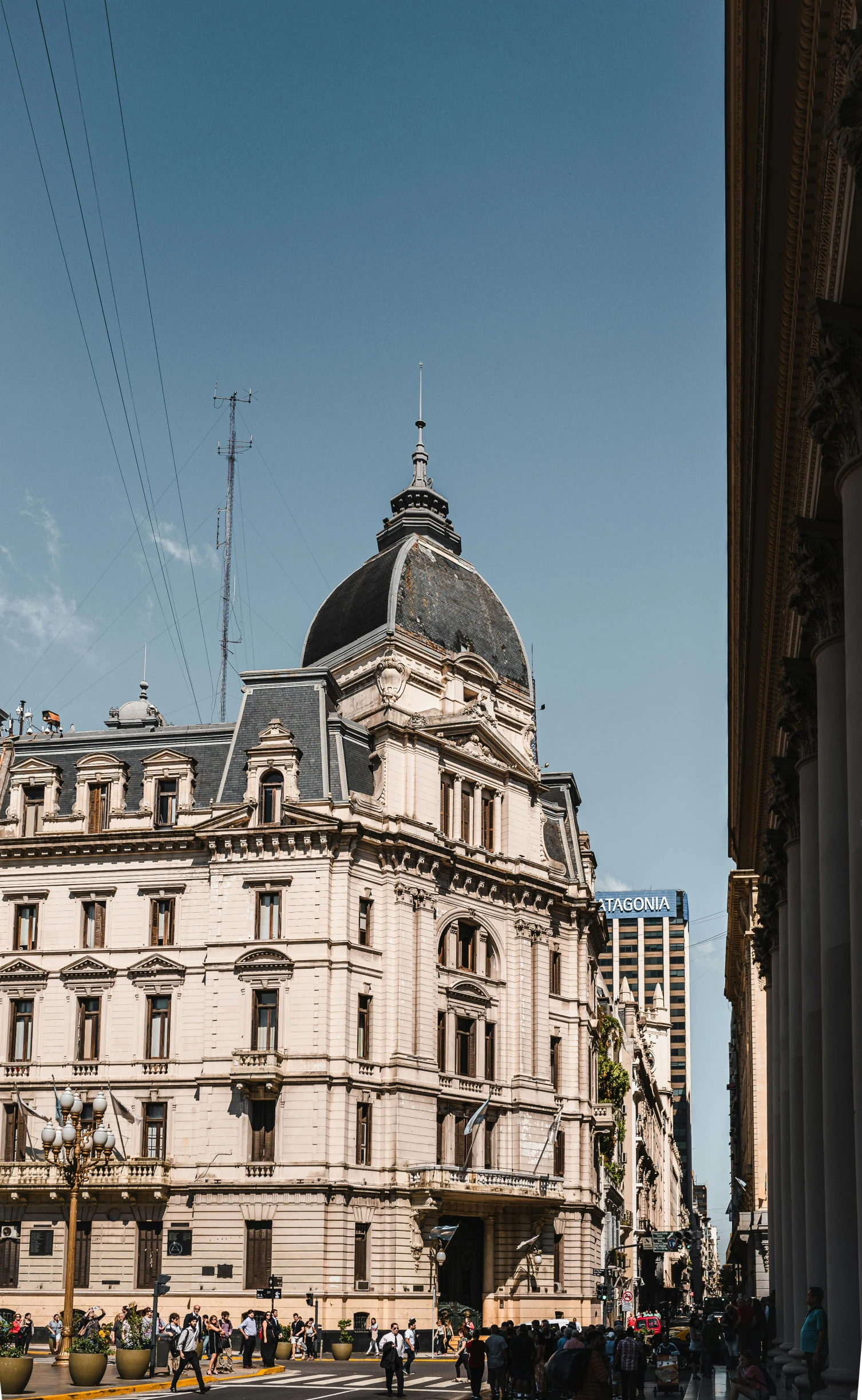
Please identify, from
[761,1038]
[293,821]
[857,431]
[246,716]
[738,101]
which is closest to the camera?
[857,431]

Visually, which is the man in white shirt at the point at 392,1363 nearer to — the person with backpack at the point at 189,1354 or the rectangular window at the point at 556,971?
the person with backpack at the point at 189,1354

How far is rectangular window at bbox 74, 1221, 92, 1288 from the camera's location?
59.9m

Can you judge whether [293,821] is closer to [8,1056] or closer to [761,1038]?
[8,1056]

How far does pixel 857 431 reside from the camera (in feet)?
56.1

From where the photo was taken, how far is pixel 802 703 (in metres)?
25.9

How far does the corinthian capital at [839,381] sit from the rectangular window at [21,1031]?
173 ft

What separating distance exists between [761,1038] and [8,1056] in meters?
37.9

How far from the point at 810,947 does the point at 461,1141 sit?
143ft

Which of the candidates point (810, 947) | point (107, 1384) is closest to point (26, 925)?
point (107, 1384)

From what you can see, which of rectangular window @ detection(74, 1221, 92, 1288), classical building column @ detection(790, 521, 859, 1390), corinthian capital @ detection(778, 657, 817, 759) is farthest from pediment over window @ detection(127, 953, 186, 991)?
classical building column @ detection(790, 521, 859, 1390)

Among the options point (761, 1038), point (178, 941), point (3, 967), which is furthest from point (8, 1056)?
point (761, 1038)

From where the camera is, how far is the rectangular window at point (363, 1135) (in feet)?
201

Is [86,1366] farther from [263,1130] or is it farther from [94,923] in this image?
[94,923]

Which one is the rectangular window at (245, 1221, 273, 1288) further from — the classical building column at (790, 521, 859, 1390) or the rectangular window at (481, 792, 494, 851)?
the classical building column at (790, 521, 859, 1390)
